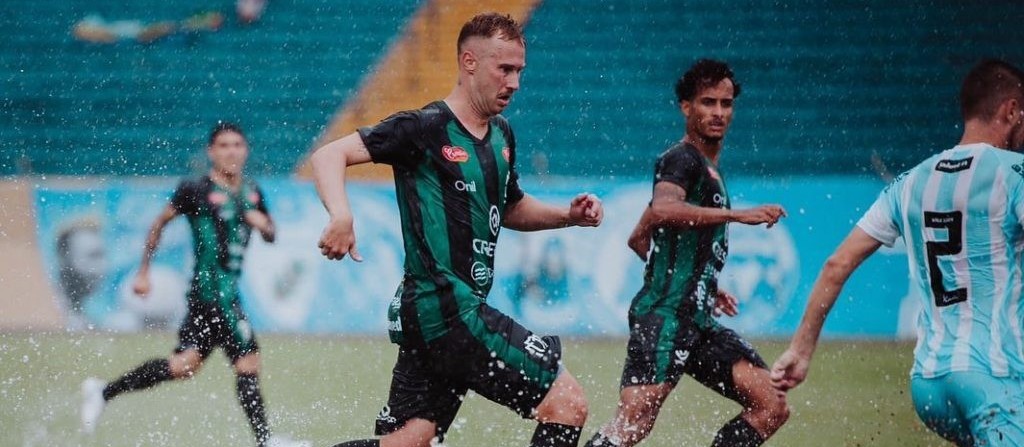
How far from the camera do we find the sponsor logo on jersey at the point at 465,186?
5.05 meters

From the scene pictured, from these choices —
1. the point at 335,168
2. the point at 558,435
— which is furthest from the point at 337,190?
the point at 558,435

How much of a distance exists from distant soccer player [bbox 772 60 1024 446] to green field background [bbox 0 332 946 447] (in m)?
2.88

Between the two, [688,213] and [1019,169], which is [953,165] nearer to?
[1019,169]

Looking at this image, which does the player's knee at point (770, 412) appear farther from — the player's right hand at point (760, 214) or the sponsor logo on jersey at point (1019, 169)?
the sponsor logo on jersey at point (1019, 169)

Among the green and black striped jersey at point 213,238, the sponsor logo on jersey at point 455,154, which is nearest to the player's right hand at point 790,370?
the sponsor logo on jersey at point 455,154

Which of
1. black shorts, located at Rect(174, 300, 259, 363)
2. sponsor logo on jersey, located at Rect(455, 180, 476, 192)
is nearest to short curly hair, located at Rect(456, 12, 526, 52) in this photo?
sponsor logo on jersey, located at Rect(455, 180, 476, 192)

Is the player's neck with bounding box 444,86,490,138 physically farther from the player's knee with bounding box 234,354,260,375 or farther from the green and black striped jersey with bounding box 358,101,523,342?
the player's knee with bounding box 234,354,260,375

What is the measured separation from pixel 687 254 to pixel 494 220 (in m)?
1.55

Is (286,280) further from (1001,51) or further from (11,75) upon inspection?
(1001,51)

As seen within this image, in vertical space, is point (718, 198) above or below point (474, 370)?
above

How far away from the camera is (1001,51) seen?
15938 millimetres

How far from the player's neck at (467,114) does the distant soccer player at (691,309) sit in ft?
4.51

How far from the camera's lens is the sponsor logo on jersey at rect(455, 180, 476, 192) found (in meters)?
5.05

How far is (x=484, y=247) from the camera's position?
16.7 feet
